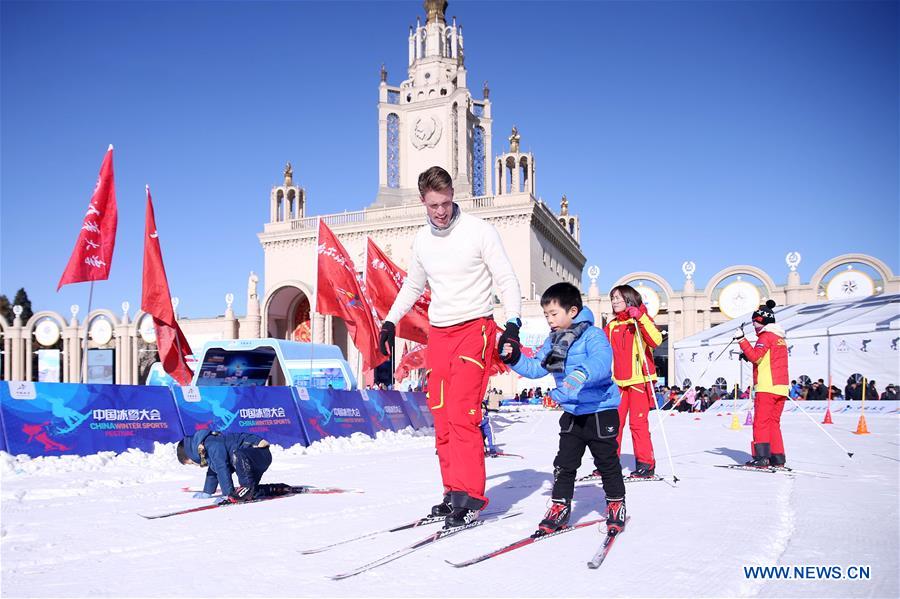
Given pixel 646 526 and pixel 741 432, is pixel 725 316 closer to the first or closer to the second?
pixel 741 432

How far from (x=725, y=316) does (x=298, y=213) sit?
2849cm

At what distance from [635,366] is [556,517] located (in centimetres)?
305

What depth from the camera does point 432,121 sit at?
47219mm

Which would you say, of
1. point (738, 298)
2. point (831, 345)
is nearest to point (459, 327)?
point (831, 345)

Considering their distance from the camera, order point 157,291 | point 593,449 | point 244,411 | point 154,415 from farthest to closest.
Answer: point 157,291 → point 244,411 → point 154,415 → point 593,449

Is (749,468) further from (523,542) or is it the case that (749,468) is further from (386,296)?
(386,296)

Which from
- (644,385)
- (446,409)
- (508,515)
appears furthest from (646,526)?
(644,385)

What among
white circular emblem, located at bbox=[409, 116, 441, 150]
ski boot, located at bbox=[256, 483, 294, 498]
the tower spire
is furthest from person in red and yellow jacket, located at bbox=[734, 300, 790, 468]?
the tower spire

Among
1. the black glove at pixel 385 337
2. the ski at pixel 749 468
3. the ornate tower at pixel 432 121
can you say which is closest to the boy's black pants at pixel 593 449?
the black glove at pixel 385 337

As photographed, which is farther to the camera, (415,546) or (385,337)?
(385,337)

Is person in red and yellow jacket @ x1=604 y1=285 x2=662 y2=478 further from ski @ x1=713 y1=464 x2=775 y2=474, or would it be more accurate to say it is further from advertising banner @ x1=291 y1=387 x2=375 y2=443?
advertising banner @ x1=291 y1=387 x2=375 y2=443

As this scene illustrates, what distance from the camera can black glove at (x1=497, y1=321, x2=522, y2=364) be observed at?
4.29 meters

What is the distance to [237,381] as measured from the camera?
24234 mm

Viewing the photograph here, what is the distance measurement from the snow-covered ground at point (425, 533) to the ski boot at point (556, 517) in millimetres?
113
